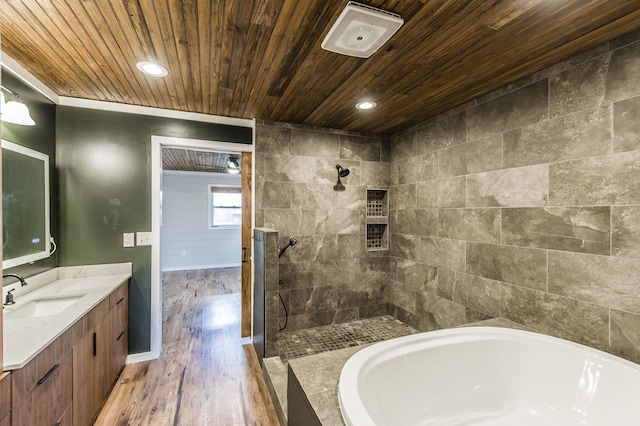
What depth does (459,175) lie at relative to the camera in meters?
2.62

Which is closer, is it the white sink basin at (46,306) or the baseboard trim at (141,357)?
the white sink basin at (46,306)

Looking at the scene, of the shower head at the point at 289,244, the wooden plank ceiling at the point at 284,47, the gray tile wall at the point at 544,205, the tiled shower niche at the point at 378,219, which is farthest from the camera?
the tiled shower niche at the point at 378,219

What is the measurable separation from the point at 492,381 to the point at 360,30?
219cm

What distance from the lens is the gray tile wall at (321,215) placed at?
10.1 feet

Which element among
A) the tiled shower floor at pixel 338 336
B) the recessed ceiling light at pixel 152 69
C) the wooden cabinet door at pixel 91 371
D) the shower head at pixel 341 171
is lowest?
the tiled shower floor at pixel 338 336

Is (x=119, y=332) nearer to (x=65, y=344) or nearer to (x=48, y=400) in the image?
(x=65, y=344)

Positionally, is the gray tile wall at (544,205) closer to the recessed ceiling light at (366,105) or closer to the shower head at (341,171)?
the recessed ceiling light at (366,105)

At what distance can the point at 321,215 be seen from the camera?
10.7 feet

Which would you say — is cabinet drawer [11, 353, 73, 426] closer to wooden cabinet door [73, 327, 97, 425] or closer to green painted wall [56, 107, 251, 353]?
wooden cabinet door [73, 327, 97, 425]

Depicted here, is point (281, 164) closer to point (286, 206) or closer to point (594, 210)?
point (286, 206)

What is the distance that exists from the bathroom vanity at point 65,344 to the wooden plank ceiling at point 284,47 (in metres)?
1.61

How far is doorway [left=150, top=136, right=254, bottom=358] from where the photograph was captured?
2.74 m

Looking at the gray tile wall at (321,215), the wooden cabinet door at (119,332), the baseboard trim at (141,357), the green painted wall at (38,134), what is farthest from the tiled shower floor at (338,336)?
the green painted wall at (38,134)

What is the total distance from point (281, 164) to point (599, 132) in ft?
8.35
